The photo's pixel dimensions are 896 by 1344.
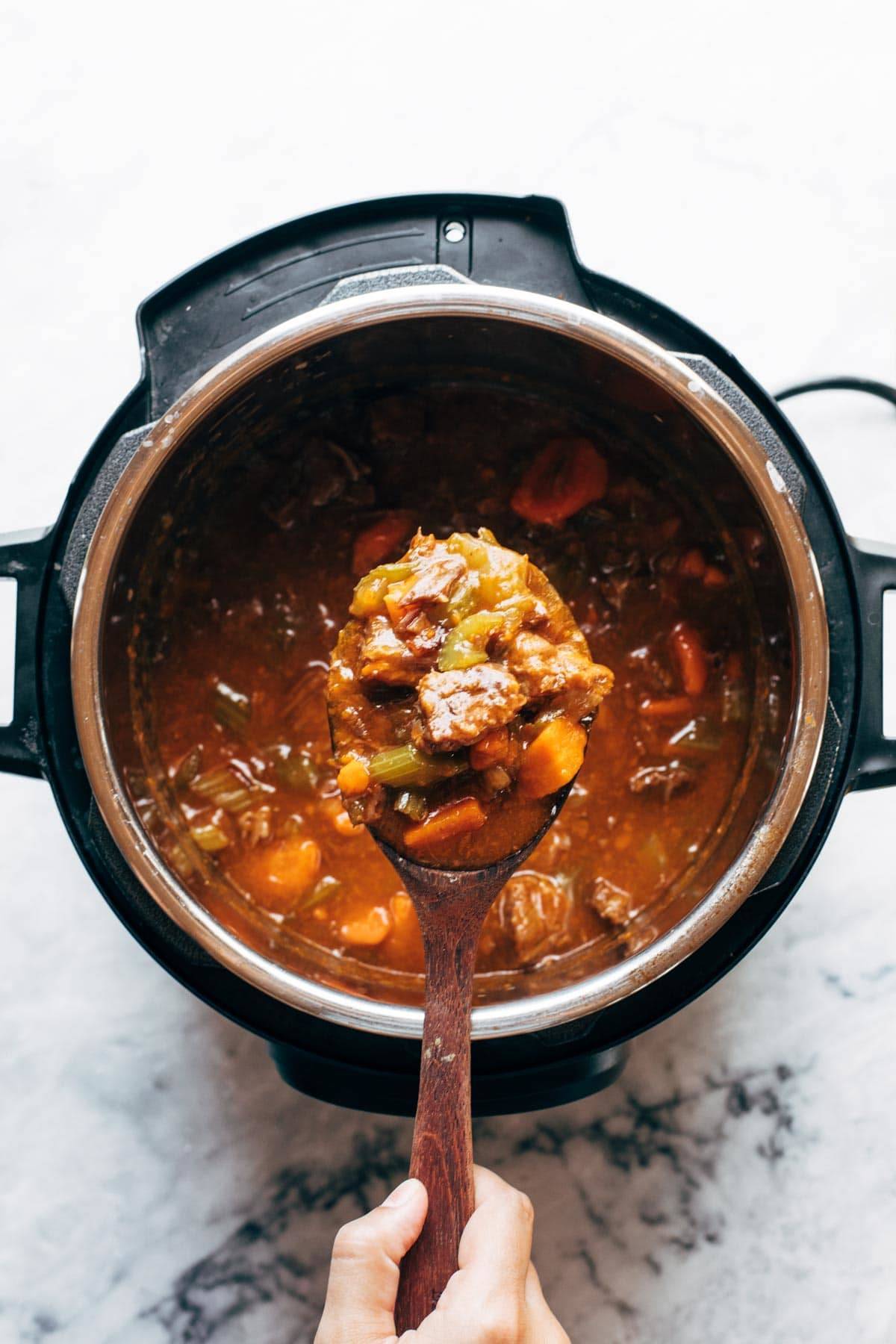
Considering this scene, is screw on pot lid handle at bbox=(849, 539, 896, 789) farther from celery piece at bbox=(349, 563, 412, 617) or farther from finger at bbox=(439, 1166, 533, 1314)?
finger at bbox=(439, 1166, 533, 1314)

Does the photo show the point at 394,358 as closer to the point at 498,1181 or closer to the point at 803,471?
the point at 803,471

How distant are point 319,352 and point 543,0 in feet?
2.72

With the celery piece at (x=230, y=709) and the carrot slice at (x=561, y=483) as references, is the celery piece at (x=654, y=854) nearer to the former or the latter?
the carrot slice at (x=561, y=483)

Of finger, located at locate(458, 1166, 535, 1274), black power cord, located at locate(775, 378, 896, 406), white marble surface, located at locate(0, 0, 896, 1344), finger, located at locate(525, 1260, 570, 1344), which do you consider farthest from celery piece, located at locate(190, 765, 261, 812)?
black power cord, located at locate(775, 378, 896, 406)

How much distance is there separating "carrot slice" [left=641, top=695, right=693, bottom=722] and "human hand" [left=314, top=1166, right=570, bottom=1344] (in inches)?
29.8

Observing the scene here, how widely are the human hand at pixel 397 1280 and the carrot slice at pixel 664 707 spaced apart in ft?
2.48

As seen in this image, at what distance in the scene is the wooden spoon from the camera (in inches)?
54.5

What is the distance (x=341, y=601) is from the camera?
5.79 feet

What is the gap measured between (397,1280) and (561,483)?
1.16m

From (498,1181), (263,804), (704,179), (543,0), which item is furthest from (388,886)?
(543,0)

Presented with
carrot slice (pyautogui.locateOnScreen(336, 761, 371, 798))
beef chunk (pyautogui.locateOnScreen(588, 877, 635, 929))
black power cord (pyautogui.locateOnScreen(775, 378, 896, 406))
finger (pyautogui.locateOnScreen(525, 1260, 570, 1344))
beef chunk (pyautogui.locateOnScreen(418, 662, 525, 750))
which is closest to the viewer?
beef chunk (pyautogui.locateOnScreen(418, 662, 525, 750))

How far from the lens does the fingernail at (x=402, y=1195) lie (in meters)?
1.38

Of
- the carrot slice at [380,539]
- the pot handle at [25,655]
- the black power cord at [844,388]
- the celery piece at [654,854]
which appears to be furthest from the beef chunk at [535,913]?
the black power cord at [844,388]

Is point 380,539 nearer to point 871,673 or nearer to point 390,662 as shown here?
point 390,662
